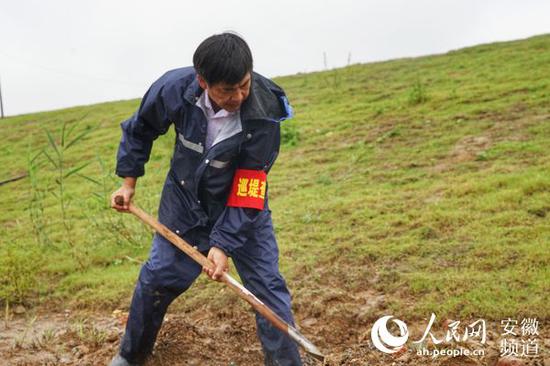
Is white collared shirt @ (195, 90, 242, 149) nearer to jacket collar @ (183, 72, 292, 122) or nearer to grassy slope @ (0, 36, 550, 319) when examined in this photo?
jacket collar @ (183, 72, 292, 122)

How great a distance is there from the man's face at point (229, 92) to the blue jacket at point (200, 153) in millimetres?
75

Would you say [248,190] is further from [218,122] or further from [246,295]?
[246,295]

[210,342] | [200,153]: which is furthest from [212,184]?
[210,342]

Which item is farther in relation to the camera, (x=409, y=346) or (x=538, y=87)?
(x=538, y=87)

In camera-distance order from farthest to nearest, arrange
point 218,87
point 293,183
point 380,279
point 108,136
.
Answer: point 108,136 → point 293,183 → point 380,279 → point 218,87

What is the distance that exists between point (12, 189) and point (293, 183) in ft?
16.0

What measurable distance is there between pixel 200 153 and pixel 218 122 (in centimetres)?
17

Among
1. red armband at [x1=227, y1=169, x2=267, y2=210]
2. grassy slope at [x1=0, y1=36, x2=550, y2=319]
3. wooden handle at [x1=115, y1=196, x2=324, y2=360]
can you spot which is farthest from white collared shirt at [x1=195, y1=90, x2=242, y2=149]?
grassy slope at [x1=0, y1=36, x2=550, y2=319]

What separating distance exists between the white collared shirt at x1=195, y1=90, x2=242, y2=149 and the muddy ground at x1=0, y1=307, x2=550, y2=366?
1331 millimetres

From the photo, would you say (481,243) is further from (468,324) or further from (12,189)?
(12,189)

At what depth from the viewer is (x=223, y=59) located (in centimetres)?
269

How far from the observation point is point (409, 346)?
3.56 m

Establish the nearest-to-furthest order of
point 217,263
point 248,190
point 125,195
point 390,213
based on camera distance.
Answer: point 217,263, point 248,190, point 125,195, point 390,213

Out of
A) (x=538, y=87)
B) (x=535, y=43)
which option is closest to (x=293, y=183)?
(x=538, y=87)
